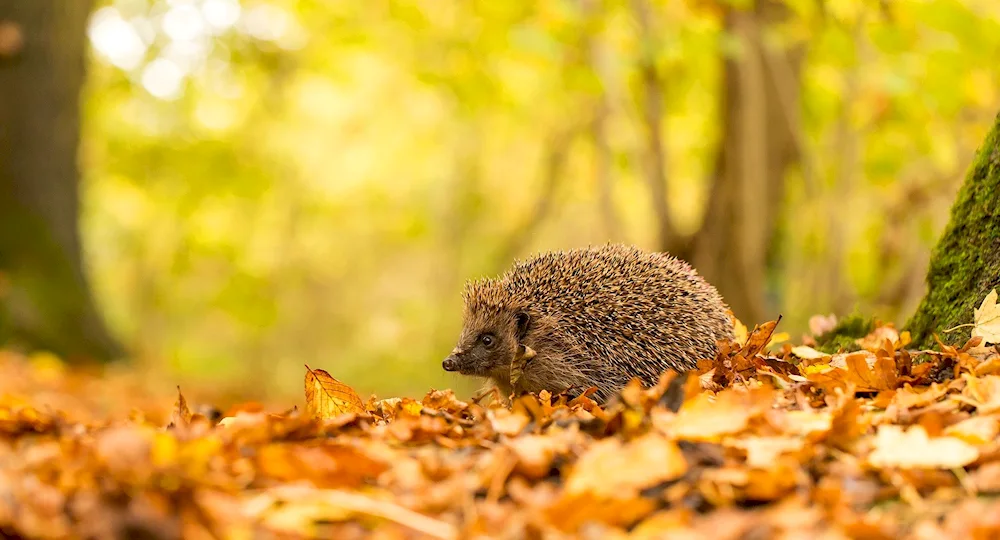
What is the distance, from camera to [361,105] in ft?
81.9

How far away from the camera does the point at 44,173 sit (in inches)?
473

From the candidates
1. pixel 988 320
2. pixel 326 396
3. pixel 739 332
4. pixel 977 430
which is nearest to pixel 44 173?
pixel 326 396

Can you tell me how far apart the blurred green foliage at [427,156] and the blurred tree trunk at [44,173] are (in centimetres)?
331

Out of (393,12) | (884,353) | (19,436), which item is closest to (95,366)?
(393,12)

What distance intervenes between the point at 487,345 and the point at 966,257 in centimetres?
232

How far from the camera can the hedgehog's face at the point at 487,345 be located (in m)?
4.49

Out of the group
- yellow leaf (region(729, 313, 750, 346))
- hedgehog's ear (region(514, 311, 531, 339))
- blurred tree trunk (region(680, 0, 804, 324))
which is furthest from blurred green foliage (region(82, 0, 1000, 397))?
hedgehog's ear (region(514, 311, 531, 339))

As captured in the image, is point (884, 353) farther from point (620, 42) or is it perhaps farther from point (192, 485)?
point (620, 42)

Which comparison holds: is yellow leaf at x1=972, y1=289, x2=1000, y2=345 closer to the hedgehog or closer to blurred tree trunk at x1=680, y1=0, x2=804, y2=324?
the hedgehog

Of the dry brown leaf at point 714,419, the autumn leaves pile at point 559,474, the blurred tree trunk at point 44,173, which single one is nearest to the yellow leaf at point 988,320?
the autumn leaves pile at point 559,474

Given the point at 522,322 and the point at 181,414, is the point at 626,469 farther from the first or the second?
the point at 522,322

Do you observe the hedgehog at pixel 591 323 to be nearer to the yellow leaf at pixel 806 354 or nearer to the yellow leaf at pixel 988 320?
the yellow leaf at pixel 806 354

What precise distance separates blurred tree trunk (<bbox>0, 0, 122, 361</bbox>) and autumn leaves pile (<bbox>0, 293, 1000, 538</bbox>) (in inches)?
392

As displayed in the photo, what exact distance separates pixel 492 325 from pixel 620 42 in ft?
23.9
